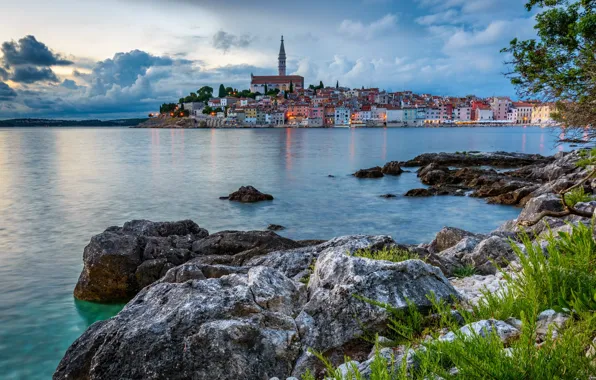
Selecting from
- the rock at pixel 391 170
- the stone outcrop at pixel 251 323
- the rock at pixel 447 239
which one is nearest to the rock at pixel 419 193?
the rock at pixel 391 170

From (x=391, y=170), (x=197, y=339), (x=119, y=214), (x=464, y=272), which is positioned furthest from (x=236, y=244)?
(x=391, y=170)

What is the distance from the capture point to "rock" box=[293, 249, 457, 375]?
433 cm

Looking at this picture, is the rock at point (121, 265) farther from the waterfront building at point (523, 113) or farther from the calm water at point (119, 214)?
the waterfront building at point (523, 113)

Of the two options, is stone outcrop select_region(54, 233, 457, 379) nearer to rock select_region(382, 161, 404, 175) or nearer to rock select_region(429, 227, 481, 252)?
rock select_region(429, 227, 481, 252)

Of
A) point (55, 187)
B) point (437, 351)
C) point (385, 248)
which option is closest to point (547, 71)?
point (385, 248)

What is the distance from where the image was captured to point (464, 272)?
7.02m

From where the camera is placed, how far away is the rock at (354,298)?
4.33 metres

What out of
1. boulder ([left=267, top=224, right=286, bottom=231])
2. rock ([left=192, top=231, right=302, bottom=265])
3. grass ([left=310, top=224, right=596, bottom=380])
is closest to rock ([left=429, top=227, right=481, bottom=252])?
rock ([left=192, top=231, right=302, bottom=265])

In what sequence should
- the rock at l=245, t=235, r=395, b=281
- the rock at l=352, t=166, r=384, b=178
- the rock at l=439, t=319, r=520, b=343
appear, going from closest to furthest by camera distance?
the rock at l=439, t=319, r=520, b=343 → the rock at l=245, t=235, r=395, b=281 → the rock at l=352, t=166, r=384, b=178

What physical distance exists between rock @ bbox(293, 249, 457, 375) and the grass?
0.23m

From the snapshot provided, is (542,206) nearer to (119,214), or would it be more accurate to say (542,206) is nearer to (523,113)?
(119,214)

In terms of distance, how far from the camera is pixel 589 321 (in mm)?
3035

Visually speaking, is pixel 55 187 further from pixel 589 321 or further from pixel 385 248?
pixel 589 321

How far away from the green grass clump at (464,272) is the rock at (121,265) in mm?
5566
